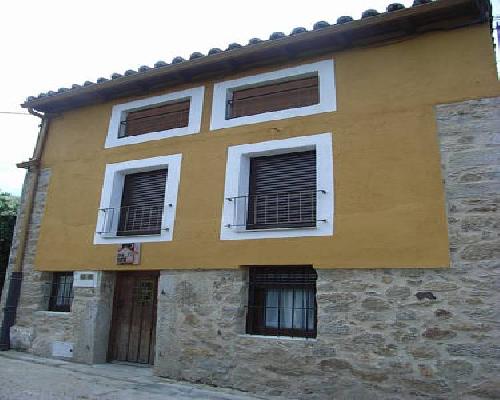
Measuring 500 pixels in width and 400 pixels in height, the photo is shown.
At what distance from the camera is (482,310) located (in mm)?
4469

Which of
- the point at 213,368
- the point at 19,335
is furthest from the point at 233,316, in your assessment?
the point at 19,335

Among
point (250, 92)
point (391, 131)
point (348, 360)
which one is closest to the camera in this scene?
point (348, 360)

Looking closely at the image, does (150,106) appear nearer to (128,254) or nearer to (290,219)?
(128,254)

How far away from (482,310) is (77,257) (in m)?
5.97

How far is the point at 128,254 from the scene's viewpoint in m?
6.61

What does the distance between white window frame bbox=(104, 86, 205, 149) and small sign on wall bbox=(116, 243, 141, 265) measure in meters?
1.82

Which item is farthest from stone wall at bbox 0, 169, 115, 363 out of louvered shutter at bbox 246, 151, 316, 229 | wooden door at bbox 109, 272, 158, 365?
louvered shutter at bbox 246, 151, 316, 229

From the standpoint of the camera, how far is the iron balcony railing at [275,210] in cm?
577

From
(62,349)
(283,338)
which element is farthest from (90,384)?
(283,338)

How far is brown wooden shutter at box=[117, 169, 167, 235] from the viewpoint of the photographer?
6.90 meters

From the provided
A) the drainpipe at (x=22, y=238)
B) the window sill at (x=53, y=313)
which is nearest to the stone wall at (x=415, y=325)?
the window sill at (x=53, y=313)

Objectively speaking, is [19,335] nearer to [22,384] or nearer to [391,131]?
[22,384]

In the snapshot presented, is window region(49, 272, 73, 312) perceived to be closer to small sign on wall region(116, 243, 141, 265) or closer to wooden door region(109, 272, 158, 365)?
wooden door region(109, 272, 158, 365)

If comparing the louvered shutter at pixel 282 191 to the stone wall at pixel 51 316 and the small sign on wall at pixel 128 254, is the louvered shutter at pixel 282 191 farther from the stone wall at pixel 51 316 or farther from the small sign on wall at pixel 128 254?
the stone wall at pixel 51 316
